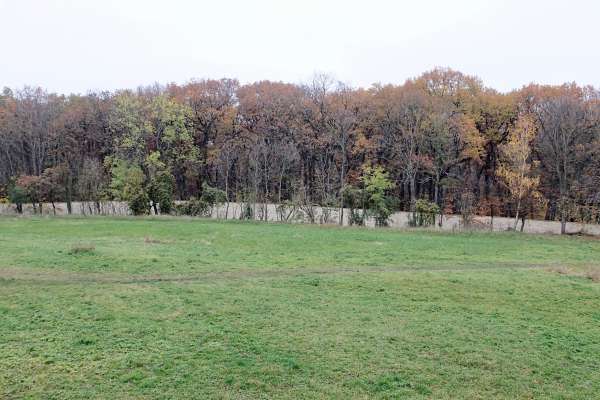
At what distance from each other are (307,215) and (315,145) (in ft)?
41.6

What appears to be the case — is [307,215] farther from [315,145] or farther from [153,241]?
[153,241]

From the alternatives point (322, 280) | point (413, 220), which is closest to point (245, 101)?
point (413, 220)

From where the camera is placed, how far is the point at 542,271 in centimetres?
1895

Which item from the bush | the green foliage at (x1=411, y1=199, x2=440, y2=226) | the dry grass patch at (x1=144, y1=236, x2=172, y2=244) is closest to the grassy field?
the dry grass patch at (x1=144, y1=236, x2=172, y2=244)

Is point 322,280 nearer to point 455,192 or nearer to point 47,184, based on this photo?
point 455,192

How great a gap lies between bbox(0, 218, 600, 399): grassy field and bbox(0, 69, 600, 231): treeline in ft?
58.2

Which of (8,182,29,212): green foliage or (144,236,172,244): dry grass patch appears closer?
(144,236,172,244): dry grass patch

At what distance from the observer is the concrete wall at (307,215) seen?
116ft

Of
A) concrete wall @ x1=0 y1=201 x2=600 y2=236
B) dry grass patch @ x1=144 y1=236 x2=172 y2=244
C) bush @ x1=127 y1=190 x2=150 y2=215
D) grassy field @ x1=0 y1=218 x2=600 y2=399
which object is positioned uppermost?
bush @ x1=127 y1=190 x2=150 y2=215

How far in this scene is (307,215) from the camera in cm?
3741

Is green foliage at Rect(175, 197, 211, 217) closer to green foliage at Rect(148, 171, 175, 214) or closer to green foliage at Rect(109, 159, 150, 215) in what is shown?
green foliage at Rect(148, 171, 175, 214)

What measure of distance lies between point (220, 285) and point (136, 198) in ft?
85.3

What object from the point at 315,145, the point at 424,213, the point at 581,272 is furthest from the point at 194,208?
the point at 581,272

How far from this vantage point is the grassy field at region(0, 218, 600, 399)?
29.1 ft
